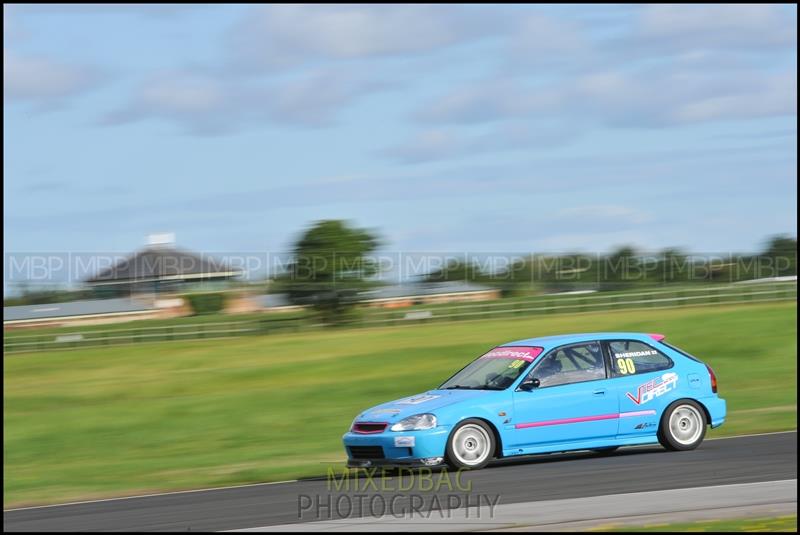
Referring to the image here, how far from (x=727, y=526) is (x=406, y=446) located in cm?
413

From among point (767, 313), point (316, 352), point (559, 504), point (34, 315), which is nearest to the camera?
point (559, 504)

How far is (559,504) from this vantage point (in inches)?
370

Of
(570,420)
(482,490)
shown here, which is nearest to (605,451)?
(570,420)

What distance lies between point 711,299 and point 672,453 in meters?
27.7

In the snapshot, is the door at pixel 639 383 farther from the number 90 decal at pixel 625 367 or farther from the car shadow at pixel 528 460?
the car shadow at pixel 528 460

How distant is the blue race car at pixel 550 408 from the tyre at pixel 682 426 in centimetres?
1

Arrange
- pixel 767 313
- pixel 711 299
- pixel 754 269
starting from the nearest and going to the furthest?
pixel 767 313, pixel 711 299, pixel 754 269

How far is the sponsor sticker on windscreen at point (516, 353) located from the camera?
12.6 m

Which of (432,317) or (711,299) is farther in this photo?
(711,299)

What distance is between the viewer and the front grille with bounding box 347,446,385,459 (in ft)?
38.9

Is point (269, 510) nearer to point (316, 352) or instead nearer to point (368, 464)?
point (368, 464)

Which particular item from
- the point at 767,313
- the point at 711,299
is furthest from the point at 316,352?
the point at 711,299

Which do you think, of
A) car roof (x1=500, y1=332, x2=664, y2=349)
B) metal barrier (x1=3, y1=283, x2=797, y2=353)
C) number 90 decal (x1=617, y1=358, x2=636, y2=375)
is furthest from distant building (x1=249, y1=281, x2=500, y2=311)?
number 90 decal (x1=617, y1=358, x2=636, y2=375)

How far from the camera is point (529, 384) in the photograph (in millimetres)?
12227
